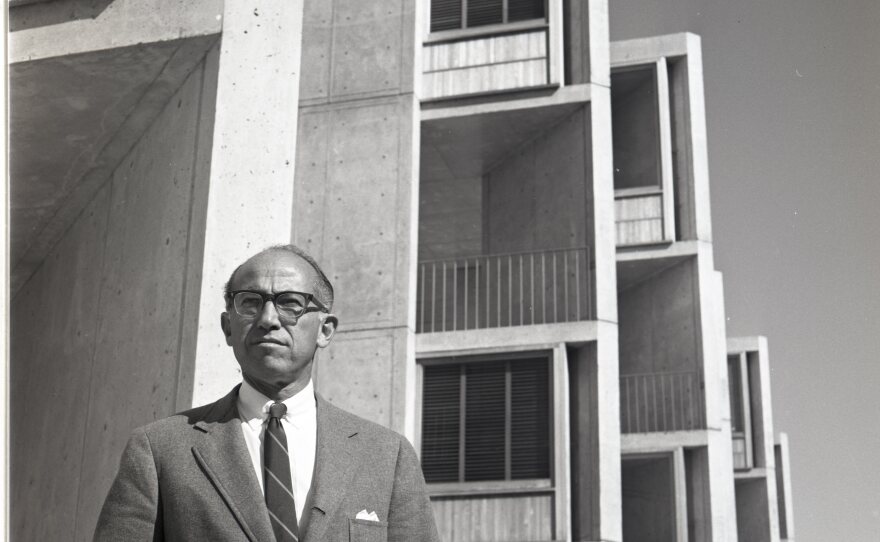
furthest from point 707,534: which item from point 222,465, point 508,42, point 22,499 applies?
point 222,465

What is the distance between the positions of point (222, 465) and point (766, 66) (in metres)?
20.3

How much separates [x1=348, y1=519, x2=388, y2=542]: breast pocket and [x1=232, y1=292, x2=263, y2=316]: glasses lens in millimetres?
623

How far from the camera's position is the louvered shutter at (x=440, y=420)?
1945 cm

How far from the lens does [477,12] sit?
21250mm

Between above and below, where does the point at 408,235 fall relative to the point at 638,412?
above

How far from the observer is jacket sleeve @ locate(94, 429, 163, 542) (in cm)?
332

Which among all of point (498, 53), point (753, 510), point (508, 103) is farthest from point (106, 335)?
point (753, 510)

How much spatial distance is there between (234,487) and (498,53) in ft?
58.3

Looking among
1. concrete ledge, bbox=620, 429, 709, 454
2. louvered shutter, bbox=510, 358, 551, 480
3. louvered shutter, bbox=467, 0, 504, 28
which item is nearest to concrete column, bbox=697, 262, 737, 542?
concrete ledge, bbox=620, 429, 709, 454

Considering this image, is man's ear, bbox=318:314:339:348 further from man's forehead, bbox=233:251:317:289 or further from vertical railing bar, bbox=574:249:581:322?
vertical railing bar, bbox=574:249:581:322

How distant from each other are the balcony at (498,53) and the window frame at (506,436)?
426 centimetres

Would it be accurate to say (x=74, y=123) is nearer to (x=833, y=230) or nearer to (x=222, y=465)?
(x=222, y=465)

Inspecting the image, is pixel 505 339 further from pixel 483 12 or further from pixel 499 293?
pixel 483 12

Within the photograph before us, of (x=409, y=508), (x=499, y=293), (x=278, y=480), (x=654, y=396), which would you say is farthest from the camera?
(x=654, y=396)
